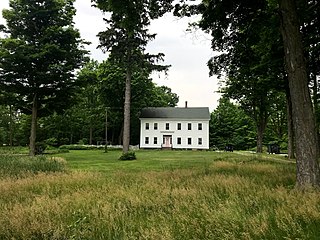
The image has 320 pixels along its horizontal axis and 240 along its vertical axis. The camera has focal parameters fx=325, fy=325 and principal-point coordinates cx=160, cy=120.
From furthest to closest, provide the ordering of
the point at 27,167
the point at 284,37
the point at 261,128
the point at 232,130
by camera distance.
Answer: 1. the point at 232,130
2. the point at 261,128
3. the point at 27,167
4. the point at 284,37

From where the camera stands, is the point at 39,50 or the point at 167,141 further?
the point at 167,141

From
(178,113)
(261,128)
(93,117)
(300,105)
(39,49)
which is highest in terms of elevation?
(39,49)

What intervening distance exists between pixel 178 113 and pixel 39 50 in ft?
123

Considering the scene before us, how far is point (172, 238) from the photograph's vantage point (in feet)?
16.2

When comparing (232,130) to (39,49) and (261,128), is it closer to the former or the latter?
(261,128)

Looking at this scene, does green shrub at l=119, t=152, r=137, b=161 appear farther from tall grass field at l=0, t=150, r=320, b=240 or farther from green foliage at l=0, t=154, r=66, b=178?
tall grass field at l=0, t=150, r=320, b=240

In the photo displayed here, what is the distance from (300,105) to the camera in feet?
27.8

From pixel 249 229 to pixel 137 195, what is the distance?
3.62 meters

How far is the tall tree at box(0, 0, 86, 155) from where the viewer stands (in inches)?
928

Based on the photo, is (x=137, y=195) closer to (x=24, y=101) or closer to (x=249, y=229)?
(x=249, y=229)

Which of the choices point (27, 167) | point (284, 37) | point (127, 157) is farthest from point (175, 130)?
point (284, 37)

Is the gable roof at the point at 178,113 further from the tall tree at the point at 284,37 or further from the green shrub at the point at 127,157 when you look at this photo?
the tall tree at the point at 284,37

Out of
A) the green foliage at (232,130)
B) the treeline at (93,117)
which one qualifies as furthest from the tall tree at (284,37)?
the green foliage at (232,130)

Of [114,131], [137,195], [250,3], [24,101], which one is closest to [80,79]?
[24,101]
